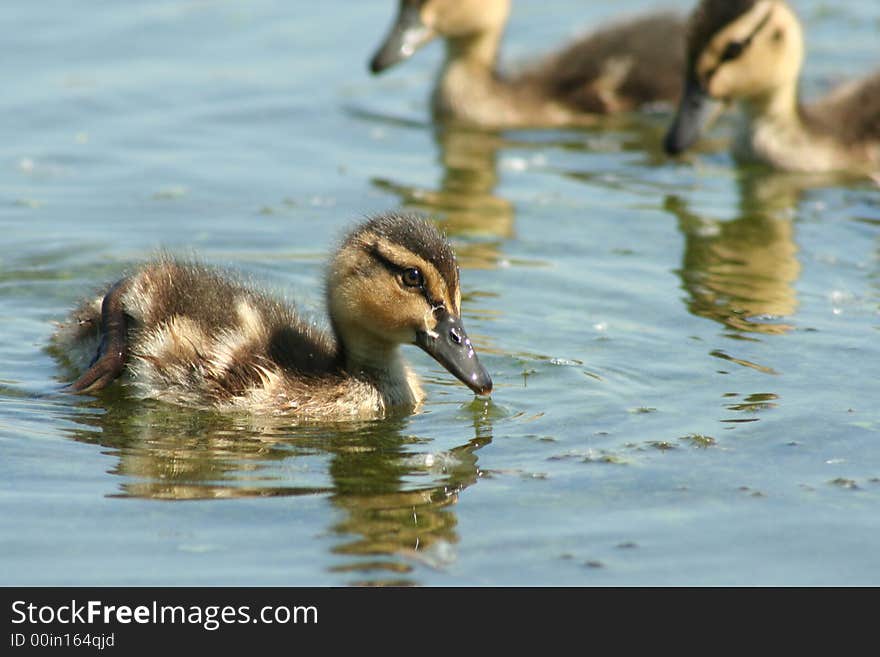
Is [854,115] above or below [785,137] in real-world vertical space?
above

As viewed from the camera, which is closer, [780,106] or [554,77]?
[780,106]

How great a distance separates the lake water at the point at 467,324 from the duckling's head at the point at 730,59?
1.39 ft

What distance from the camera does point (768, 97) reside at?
35.8 ft

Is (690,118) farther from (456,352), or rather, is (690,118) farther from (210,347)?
(210,347)

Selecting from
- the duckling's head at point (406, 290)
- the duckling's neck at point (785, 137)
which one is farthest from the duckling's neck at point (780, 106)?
the duckling's head at point (406, 290)

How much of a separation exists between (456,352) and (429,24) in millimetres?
6207

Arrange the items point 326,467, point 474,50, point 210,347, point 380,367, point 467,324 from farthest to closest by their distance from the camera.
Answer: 1. point 474,50
2. point 467,324
3. point 380,367
4. point 210,347
5. point 326,467

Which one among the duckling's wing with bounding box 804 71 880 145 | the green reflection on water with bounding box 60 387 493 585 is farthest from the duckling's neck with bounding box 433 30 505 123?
the green reflection on water with bounding box 60 387 493 585


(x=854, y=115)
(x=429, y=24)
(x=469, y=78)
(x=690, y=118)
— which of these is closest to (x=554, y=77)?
(x=469, y=78)

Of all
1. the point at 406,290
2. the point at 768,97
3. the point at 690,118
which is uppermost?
the point at 768,97

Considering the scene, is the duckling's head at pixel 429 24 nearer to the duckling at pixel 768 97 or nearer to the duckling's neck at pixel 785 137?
the duckling at pixel 768 97

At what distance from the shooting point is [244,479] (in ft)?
18.8
